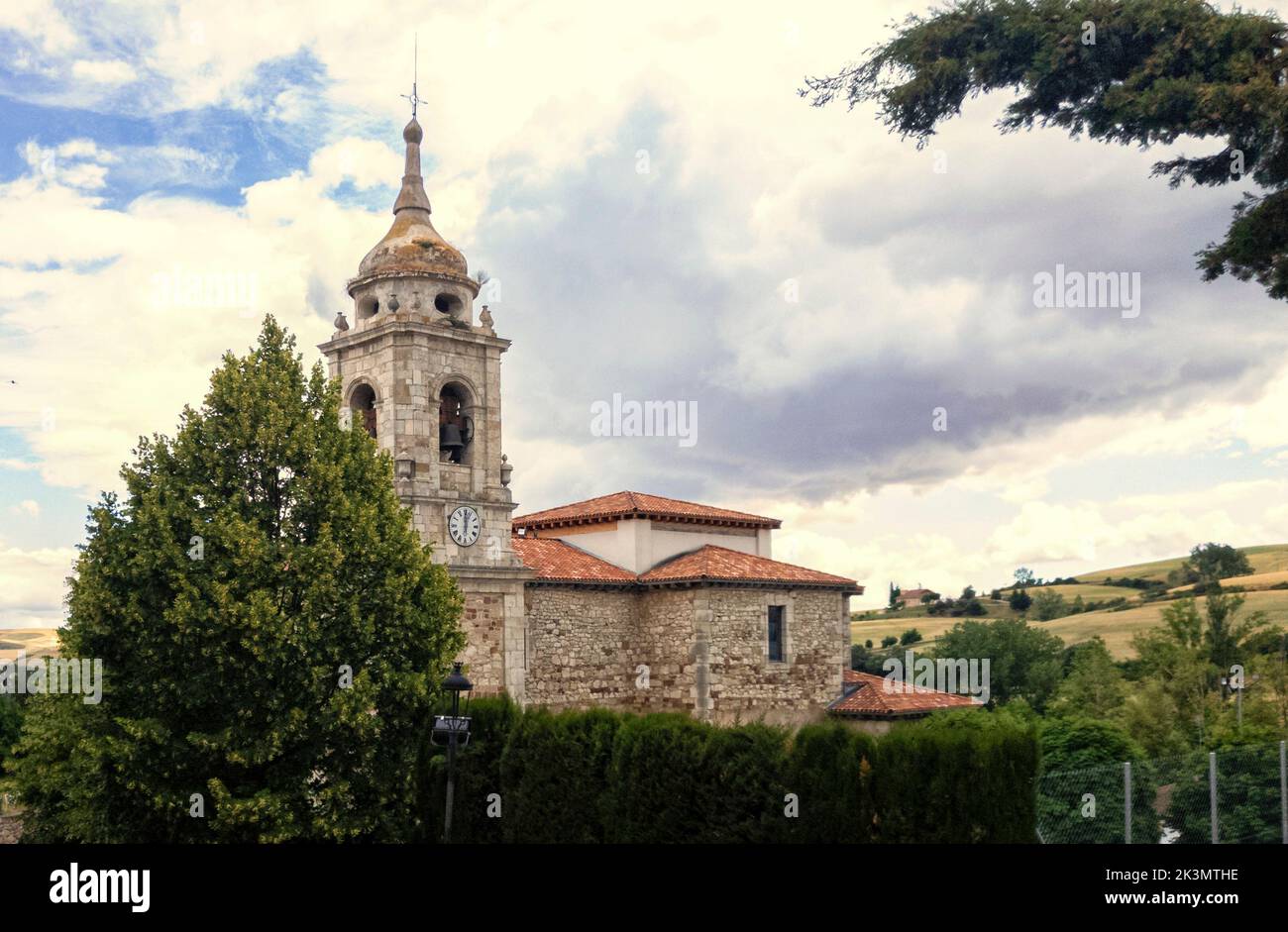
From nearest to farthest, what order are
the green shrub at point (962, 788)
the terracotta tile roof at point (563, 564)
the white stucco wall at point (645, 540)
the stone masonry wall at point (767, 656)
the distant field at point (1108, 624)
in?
the green shrub at point (962, 788) → the terracotta tile roof at point (563, 564) → the stone masonry wall at point (767, 656) → the white stucco wall at point (645, 540) → the distant field at point (1108, 624)

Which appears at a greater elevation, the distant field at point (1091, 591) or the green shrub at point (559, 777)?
the distant field at point (1091, 591)

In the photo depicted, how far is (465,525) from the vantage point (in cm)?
3428

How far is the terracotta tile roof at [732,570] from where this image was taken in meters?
37.3

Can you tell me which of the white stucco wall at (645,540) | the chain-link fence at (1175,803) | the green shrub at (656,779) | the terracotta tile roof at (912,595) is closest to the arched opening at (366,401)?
the white stucco wall at (645,540)

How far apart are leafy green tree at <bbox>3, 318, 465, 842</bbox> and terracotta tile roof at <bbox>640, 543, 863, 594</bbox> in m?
13.5

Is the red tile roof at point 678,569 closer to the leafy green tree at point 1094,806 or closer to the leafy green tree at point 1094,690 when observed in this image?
the leafy green tree at point 1094,806

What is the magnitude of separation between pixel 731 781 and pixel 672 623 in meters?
18.4

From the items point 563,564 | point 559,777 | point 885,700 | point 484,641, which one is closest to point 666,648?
point 563,564

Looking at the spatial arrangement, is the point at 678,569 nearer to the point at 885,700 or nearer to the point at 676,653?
the point at 676,653

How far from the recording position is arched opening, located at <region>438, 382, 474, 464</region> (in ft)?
115

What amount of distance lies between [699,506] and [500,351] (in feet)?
36.6

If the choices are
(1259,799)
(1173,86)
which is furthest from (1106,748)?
(1173,86)

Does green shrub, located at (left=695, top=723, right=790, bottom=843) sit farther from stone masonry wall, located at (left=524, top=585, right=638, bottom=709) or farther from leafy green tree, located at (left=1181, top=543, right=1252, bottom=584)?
leafy green tree, located at (left=1181, top=543, right=1252, bottom=584)

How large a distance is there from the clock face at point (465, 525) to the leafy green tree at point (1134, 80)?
621 inches
